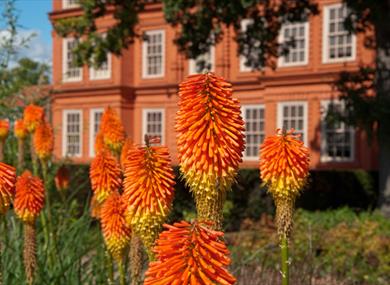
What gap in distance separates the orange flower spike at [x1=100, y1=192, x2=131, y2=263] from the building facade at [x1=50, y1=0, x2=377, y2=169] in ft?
64.1

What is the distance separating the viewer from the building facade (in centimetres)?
2670

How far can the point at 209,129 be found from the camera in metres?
1.86

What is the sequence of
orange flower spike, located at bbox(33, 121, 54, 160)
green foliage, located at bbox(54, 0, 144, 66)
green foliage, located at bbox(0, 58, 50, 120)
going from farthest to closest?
1. green foliage, located at bbox(54, 0, 144, 66)
2. green foliage, located at bbox(0, 58, 50, 120)
3. orange flower spike, located at bbox(33, 121, 54, 160)

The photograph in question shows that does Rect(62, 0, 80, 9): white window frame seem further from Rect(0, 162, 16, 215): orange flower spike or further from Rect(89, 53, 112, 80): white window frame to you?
Rect(0, 162, 16, 215): orange flower spike

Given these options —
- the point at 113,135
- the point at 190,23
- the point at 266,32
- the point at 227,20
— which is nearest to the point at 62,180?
the point at 113,135

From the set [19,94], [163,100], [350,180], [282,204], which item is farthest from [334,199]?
[282,204]

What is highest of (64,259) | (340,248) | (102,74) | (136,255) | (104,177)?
A: (102,74)

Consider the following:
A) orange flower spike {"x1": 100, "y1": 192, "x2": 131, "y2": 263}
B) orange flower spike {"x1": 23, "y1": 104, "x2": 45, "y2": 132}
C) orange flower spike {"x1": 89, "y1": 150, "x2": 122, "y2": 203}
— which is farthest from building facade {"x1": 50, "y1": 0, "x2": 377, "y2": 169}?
orange flower spike {"x1": 100, "y1": 192, "x2": 131, "y2": 263}

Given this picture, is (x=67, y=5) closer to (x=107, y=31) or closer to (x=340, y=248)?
(x=107, y=31)

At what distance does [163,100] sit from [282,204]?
1190 inches

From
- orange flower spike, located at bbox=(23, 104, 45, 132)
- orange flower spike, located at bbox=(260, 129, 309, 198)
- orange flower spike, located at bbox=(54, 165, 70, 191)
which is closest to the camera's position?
orange flower spike, located at bbox=(260, 129, 309, 198)

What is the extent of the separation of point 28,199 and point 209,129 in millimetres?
1758

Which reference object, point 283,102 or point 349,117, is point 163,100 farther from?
point 349,117

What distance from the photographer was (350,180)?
64.8 feet
